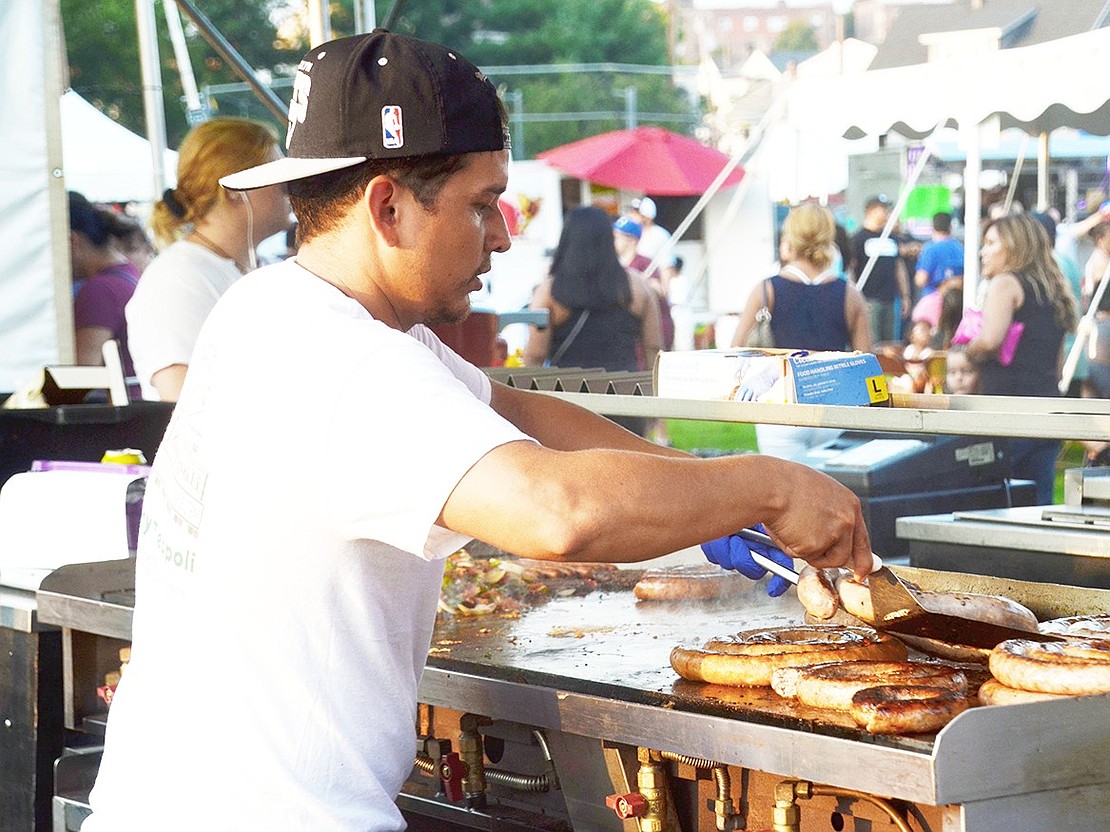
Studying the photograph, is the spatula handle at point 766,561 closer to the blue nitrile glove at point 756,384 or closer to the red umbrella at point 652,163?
the blue nitrile glove at point 756,384

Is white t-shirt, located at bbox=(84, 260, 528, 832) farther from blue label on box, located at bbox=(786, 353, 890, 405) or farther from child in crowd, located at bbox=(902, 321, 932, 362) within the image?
child in crowd, located at bbox=(902, 321, 932, 362)

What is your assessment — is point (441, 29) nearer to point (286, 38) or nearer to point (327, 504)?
point (286, 38)

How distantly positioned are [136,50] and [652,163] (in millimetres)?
16951

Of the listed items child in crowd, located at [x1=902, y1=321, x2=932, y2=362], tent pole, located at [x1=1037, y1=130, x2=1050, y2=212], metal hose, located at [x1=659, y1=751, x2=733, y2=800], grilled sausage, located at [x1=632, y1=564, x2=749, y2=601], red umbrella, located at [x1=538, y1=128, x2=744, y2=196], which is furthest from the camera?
red umbrella, located at [x1=538, y1=128, x2=744, y2=196]

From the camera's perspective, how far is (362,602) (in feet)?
5.47

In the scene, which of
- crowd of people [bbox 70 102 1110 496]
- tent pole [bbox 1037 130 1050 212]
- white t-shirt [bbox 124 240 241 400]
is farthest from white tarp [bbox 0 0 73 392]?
tent pole [bbox 1037 130 1050 212]

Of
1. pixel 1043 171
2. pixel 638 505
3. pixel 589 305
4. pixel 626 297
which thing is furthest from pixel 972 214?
pixel 638 505

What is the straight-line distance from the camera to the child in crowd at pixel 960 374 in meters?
6.70

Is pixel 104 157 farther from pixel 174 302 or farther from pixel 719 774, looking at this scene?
pixel 719 774

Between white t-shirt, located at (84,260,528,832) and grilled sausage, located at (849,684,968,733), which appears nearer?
white t-shirt, located at (84,260,528,832)

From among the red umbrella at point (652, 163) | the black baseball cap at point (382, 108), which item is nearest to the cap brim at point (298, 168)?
the black baseball cap at point (382, 108)

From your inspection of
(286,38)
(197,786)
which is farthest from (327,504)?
(286,38)

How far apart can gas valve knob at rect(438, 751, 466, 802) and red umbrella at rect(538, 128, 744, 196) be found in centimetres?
1198

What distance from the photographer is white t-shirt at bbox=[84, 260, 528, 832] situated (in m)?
1.54
